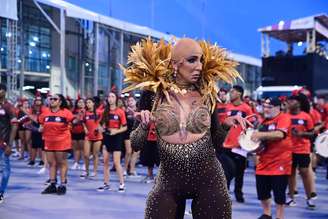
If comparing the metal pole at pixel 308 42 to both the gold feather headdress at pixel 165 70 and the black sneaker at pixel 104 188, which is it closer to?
the black sneaker at pixel 104 188

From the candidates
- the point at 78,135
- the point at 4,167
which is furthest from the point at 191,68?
the point at 78,135

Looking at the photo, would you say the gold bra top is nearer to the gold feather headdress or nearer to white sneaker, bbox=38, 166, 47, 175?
the gold feather headdress

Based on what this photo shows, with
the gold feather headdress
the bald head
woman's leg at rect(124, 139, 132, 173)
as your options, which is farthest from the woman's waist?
woman's leg at rect(124, 139, 132, 173)

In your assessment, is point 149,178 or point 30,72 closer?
point 149,178

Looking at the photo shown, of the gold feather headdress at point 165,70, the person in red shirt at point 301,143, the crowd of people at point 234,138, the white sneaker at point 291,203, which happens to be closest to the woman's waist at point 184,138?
the gold feather headdress at point 165,70

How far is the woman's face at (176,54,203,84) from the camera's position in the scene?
10.3 feet

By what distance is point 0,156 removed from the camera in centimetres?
785

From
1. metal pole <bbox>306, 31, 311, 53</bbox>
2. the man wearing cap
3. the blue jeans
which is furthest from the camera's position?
metal pole <bbox>306, 31, 311, 53</bbox>

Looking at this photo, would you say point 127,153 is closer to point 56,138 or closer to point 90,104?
Result: point 90,104

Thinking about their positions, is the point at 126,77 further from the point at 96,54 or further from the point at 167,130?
the point at 96,54

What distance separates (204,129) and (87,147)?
8.29 metres

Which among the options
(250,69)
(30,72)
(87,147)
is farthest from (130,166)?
(250,69)

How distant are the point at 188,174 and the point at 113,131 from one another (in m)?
6.61

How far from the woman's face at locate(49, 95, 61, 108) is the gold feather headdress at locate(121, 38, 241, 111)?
5.86 metres
